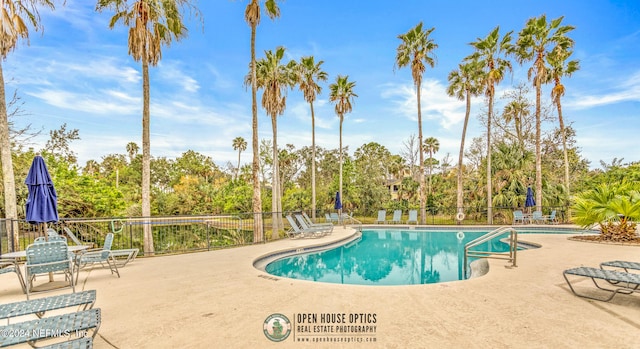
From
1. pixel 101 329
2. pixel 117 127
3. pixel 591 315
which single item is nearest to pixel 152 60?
pixel 101 329

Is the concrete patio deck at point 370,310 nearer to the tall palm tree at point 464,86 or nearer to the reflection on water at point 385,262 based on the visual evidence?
the reflection on water at point 385,262

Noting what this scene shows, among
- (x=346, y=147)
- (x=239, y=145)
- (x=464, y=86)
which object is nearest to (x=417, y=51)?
(x=464, y=86)

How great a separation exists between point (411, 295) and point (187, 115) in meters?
24.3

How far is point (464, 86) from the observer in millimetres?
19859

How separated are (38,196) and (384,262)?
8143mm

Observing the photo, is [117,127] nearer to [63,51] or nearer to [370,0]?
[63,51]

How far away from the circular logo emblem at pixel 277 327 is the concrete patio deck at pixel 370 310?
8 cm

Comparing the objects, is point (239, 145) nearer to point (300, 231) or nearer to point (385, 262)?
point (300, 231)

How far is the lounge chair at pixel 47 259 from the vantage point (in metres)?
4.34

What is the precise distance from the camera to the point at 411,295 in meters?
4.32

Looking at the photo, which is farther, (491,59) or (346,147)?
(346,147)

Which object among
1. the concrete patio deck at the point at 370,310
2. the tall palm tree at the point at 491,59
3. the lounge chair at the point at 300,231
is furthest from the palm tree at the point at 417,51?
the concrete patio deck at the point at 370,310

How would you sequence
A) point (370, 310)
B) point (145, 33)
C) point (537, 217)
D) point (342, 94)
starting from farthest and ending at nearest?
point (342, 94) → point (537, 217) → point (145, 33) → point (370, 310)

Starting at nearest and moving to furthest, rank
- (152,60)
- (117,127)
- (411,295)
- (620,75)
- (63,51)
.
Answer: (411,295) < (152,60) < (63,51) < (620,75) < (117,127)
